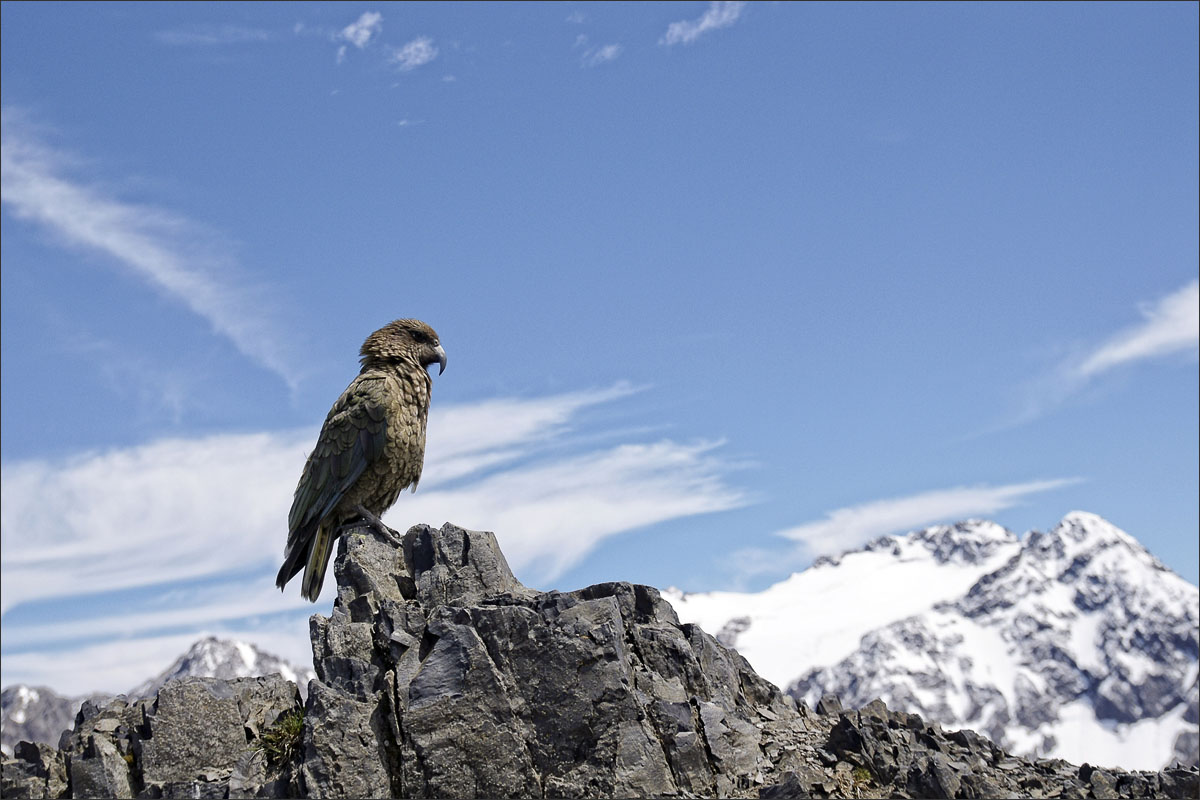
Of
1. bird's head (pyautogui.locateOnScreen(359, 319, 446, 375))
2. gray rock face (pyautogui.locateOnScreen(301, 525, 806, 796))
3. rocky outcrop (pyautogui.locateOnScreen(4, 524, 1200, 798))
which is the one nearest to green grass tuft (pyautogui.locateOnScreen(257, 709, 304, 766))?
rocky outcrop (pyautogui.locateOnScreen(4, 524, 1200, 798))

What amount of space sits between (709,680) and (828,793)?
304 centimetres

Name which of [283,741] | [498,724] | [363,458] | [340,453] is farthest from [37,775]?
[498,724]

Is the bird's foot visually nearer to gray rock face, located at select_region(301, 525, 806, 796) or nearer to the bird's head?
gray rock face, located at select_region(301, 525, 806, 796)

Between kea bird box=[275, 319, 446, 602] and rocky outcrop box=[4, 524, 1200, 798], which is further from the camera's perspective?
kea bird box=[275, 319, 446, 602]

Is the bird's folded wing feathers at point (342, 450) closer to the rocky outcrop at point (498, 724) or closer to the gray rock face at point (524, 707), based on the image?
the rocky outcrop at point (498, 724)

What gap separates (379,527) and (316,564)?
4.82 feet

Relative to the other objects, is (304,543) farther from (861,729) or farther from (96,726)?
(861,729)

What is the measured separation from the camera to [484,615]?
19.2 m

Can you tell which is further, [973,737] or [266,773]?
[973,737]

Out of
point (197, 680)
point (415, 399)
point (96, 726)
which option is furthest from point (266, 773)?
point (415, 399)

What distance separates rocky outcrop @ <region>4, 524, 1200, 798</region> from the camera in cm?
1800

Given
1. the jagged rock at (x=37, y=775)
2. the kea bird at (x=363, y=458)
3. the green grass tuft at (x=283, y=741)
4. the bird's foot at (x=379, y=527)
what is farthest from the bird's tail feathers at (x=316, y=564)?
the jagged rock at (x=37, y=775)

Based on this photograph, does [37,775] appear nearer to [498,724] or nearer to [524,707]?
[498,724]

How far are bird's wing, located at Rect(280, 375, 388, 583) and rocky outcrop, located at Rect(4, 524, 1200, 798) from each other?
1.04 metres
